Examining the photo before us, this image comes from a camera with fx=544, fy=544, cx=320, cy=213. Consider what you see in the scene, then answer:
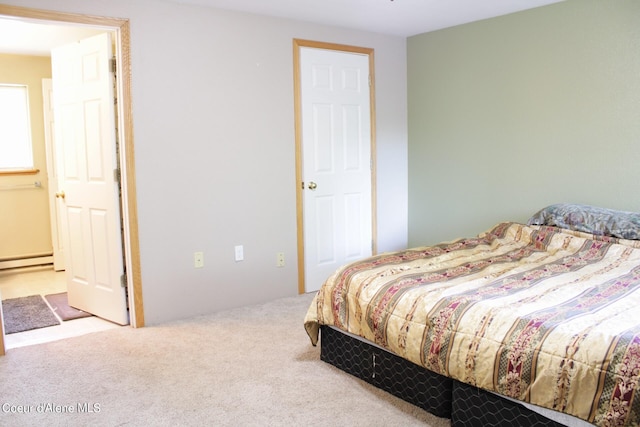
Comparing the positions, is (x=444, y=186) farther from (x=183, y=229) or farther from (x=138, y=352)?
(x=138, y=352)

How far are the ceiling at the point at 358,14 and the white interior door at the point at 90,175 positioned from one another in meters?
0.27

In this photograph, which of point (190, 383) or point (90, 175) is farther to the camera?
point (90, 175)

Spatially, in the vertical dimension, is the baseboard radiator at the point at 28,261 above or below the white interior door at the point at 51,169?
below

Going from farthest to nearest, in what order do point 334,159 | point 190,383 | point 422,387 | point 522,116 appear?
point 334,159, point 522,116, point 190,383, point 422,387

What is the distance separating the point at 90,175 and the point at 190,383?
5.90 ft

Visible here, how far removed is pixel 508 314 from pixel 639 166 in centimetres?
209

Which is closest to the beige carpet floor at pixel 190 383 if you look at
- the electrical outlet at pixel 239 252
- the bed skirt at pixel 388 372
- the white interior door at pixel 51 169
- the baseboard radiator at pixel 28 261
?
the bed skirt at pixel 388 372

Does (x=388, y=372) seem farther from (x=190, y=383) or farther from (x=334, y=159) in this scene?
(x=334, y=159)

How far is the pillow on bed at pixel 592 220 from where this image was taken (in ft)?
10.5

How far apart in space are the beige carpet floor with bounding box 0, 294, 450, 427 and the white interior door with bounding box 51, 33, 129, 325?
46cm

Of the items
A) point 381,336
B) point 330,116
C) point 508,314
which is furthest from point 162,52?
point 508,314

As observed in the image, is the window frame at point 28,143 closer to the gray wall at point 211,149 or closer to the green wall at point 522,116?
the gray wall at point 211,149

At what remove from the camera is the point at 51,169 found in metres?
5.46

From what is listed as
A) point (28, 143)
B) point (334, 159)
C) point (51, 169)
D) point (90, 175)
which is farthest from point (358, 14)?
point (28, 143)
